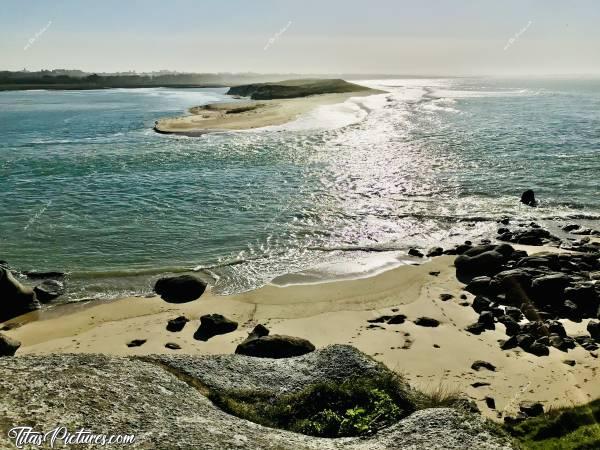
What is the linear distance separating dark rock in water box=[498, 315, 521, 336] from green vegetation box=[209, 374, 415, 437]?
27.9 ft

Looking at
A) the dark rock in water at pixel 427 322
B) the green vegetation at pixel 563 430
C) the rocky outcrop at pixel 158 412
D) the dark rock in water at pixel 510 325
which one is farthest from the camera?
the dark rock in water at pixel 427 322

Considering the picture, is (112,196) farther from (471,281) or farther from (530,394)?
(530,394)

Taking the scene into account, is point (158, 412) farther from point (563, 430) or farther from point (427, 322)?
point (427, 322)

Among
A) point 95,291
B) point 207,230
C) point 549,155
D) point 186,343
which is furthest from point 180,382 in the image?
point 549,155

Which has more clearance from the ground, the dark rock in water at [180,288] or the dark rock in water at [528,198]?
the dark rock in water at [528,198]

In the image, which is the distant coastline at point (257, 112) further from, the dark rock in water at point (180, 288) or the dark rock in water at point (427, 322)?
the dark rock in water at point (427, 322)

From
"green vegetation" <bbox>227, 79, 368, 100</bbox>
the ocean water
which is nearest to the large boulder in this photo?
the ocean water

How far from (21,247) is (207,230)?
9.46m

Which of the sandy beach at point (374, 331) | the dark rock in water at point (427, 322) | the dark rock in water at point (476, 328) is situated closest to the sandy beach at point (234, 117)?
the sandy beach at point (374, 331)

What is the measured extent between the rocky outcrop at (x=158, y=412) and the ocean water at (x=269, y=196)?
466 inches

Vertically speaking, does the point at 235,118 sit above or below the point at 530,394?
above

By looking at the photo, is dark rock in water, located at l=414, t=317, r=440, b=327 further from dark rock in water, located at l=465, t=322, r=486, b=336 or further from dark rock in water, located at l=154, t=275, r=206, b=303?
dark rock in water, located at l=154, t=275, r=206, b=303

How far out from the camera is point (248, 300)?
20281 millimetres

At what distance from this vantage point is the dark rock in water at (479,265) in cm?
2223
